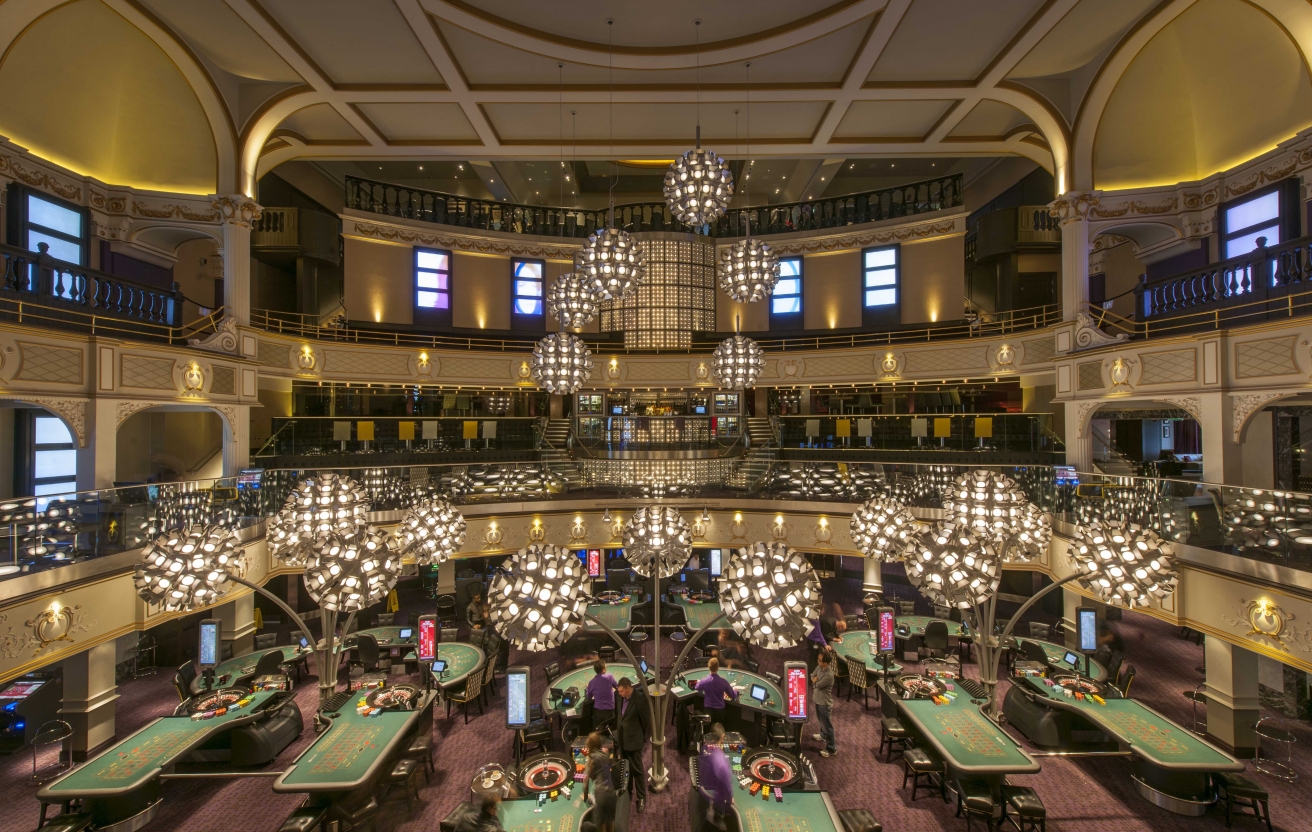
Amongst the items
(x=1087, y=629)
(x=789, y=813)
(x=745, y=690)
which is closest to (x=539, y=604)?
(x=789, y=813)

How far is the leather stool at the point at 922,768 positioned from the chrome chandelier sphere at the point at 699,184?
8.42m

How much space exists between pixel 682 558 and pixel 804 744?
3983 millimetres

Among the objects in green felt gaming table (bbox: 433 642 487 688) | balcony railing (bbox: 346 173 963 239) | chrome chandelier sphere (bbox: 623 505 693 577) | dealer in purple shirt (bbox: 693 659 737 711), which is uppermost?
balcony railing (bbox: 346 173 963 239)

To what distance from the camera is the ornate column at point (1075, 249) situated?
14.0 metres

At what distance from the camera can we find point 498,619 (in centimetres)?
556

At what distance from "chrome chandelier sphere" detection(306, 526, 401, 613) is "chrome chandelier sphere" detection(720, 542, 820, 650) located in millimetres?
4560

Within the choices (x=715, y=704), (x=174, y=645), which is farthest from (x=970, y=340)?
(x=174, y=645)

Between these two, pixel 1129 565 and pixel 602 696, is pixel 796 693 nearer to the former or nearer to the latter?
pixel 602 696

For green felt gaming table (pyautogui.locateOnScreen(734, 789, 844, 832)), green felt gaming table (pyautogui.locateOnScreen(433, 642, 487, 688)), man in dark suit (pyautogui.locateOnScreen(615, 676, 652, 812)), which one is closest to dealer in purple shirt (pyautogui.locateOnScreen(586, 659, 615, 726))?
man in dark suit (pyautogui.locateOnScreen(615, 676, 652, 812))

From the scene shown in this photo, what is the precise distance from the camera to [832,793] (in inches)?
338

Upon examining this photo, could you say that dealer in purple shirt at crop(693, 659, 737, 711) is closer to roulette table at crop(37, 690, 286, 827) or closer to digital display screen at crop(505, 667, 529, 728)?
digital display screen at crop(505, 667, 529, 728)

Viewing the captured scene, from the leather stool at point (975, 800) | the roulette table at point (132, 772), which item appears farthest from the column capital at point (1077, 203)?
the roulette table at point (132, 772)

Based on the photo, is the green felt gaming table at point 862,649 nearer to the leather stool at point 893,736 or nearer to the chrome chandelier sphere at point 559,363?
the leather stool at point 893,736

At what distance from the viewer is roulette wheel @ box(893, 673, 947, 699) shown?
9.48 metres
